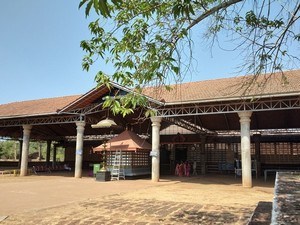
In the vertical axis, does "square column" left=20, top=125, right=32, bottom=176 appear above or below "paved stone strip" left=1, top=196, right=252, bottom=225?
above

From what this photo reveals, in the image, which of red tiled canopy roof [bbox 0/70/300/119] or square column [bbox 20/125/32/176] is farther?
square column [bbox 20/125/32/176]

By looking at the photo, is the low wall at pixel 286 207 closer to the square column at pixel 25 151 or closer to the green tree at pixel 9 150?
the square column at pixel 25 151

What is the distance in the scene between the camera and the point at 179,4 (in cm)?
359

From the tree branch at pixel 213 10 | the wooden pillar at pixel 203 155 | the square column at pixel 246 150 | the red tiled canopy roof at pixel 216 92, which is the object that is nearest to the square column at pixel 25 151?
the red tiled canopy roof at pixel 216 92

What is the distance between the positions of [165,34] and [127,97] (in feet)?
4.28

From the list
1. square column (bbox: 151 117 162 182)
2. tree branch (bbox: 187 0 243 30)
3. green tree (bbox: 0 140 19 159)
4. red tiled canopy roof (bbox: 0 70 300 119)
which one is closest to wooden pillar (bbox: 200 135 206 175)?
red tiled canopy roof (bbox: 0 70 300 119)

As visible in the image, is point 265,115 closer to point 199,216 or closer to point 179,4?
point 199,216

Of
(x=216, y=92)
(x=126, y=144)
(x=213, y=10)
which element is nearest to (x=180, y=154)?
(x=126, y=144)

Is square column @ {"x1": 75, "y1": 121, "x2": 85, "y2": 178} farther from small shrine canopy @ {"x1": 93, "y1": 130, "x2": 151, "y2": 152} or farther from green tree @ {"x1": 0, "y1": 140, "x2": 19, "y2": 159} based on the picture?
green tree @ {"x1": 0, "y1": 140, "x2": 19, "y2": 159}

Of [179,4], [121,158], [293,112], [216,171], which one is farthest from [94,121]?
[179,4]

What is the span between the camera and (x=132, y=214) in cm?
735

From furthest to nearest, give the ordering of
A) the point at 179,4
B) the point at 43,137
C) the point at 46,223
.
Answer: the point at 43,137 < the point at 46,223 < the point at 179,4

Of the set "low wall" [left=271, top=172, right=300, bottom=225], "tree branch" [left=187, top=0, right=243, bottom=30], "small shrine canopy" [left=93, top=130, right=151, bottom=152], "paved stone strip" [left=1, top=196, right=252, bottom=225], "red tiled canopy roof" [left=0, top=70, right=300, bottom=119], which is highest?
"red tiled canopy roof" [left=0, top=70, right=300, bottom=119]

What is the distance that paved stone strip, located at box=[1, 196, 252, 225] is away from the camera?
6.58m
